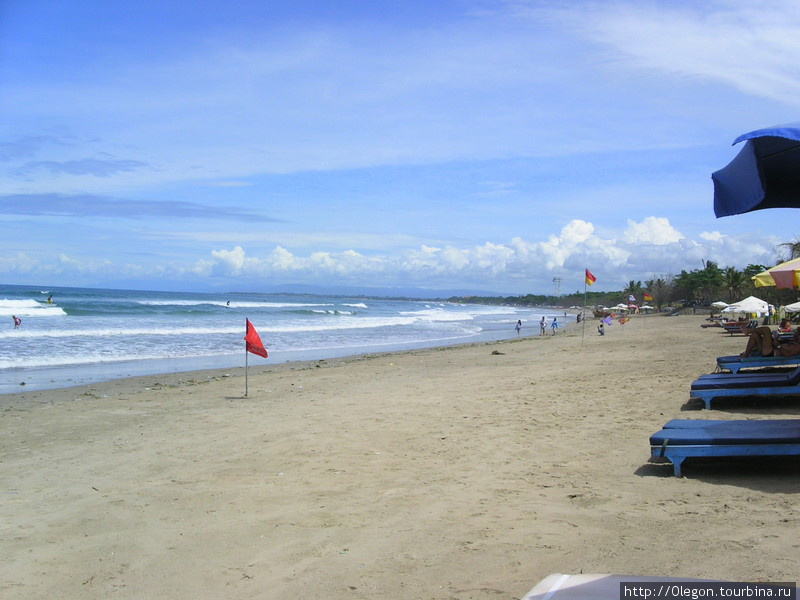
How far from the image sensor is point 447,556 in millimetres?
4062

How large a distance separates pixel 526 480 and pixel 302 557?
224 cm

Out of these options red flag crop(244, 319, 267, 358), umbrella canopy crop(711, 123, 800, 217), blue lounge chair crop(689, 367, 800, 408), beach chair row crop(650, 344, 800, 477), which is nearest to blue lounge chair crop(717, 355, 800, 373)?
blue lounge chair crop(689, 367, 800, 408)

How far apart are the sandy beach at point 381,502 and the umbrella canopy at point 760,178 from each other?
6.73ft

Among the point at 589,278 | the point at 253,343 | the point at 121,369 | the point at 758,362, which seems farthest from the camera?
the point at 589,278

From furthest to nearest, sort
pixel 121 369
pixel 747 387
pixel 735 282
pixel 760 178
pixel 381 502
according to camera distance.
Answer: pixel 735 282 → pixel 121 369 → pixel 747 387 → pixel 381 502 → pixel 760 178

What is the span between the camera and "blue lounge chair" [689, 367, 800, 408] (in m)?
8.09

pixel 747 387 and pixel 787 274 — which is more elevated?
pixel 787 274

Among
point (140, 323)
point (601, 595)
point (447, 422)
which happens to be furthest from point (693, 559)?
point (140, 323)

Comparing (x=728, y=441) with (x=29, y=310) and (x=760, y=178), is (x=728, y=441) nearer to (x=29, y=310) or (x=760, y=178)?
(x=760, y=178)

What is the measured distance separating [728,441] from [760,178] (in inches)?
91.4

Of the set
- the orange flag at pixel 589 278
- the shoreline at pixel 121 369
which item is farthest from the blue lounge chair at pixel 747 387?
the orange flag at pixel 589 278

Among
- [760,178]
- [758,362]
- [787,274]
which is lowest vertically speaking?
[758,362]

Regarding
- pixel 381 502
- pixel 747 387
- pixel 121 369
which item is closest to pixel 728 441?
pixel 381 502

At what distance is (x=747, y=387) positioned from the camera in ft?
27.3
